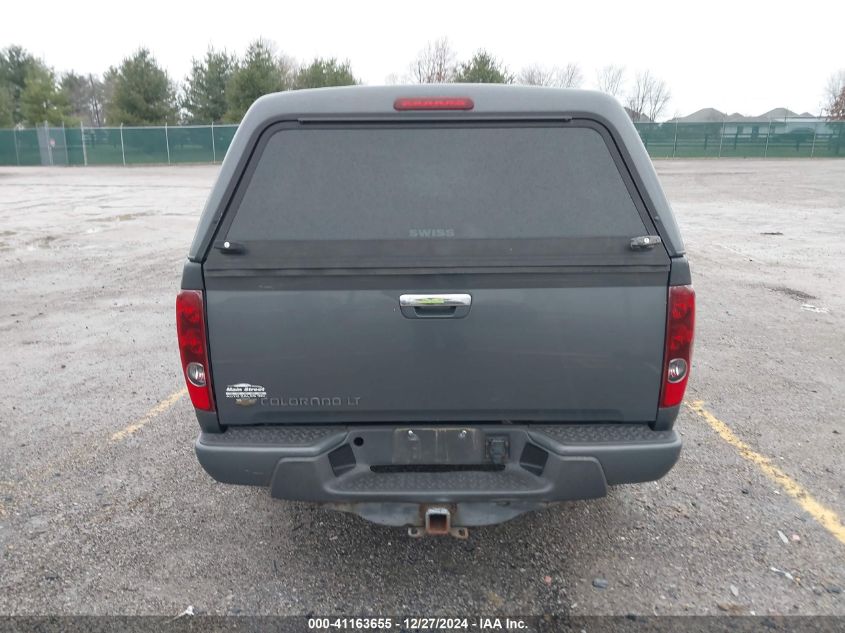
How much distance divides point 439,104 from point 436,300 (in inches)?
32.4

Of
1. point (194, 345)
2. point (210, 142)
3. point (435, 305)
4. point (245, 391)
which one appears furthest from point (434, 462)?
point (210, 142)

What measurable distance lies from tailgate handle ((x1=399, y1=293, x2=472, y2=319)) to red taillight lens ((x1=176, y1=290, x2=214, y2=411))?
0.82 metres

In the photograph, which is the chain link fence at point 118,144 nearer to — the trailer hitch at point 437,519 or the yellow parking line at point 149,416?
the yellow parking line at point 149,416

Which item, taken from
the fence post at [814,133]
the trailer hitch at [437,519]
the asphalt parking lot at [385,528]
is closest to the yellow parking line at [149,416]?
the asphalt parking lot at [385,528]

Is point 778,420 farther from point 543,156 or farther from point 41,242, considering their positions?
point 41,242

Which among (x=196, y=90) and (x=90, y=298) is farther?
(x=196, y=90)

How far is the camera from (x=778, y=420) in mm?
4723

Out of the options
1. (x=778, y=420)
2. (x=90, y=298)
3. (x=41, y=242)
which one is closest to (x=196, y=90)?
(x=41, y=242)

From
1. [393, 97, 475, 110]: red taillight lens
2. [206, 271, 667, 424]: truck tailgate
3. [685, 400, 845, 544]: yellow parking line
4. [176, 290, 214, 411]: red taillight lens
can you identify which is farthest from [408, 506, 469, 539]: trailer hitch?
[685, 400, 845, 544]: yellow parking line

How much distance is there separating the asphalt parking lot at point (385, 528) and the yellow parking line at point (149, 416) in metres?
0.02

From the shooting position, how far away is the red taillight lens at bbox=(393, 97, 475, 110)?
264 centimetres

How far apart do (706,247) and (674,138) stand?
3418 cm

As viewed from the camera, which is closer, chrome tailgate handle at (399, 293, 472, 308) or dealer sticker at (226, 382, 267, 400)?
chrome tailgate handle at (399, 293, 472, 308)

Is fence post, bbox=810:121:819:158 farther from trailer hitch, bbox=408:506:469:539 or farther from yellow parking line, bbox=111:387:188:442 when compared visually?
trailer hitch, bbox=408:506:469:539
